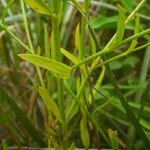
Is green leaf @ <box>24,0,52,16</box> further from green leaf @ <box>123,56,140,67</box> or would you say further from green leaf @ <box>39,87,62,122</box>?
green leaf @ <box>123,56,140,67</box>

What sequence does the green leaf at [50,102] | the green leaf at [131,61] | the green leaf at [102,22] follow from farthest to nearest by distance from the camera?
1. the green leaf at [131,61]
2. the green leaf at [102,22]
3. the green leaf at [50,102]

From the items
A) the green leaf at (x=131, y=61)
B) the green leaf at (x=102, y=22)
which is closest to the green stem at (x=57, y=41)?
the green leaf at (x=102, y=22)

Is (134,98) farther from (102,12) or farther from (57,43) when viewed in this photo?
(57,43)

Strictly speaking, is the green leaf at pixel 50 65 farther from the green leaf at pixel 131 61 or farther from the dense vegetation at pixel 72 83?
the green leaf at pixel 131 61

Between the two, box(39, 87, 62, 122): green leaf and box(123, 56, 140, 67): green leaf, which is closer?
box(39, 87, 62, 122): green leaf

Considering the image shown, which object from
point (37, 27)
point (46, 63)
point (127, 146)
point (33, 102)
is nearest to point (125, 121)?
point (127, 146)

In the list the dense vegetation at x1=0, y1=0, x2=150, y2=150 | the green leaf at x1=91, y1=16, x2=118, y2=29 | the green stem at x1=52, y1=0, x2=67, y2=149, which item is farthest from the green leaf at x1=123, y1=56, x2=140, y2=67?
the green stem at x1=52, y1=0, x2=67, y2=149

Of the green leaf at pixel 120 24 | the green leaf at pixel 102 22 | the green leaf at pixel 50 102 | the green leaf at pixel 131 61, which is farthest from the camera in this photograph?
the green leaf at pixel 131 61

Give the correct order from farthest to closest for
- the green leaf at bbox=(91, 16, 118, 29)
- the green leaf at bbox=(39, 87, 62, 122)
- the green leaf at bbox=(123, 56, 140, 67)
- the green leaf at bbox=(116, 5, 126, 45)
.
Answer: the green leaf at bbox=(123, 56, 140, 67) → the green leaf at bbox=(91, 16, 118, 29) → the green leaf at bbox=(39, 87, 62, 122) → the green leaf at bbox=(116, 5, 126, 45)
